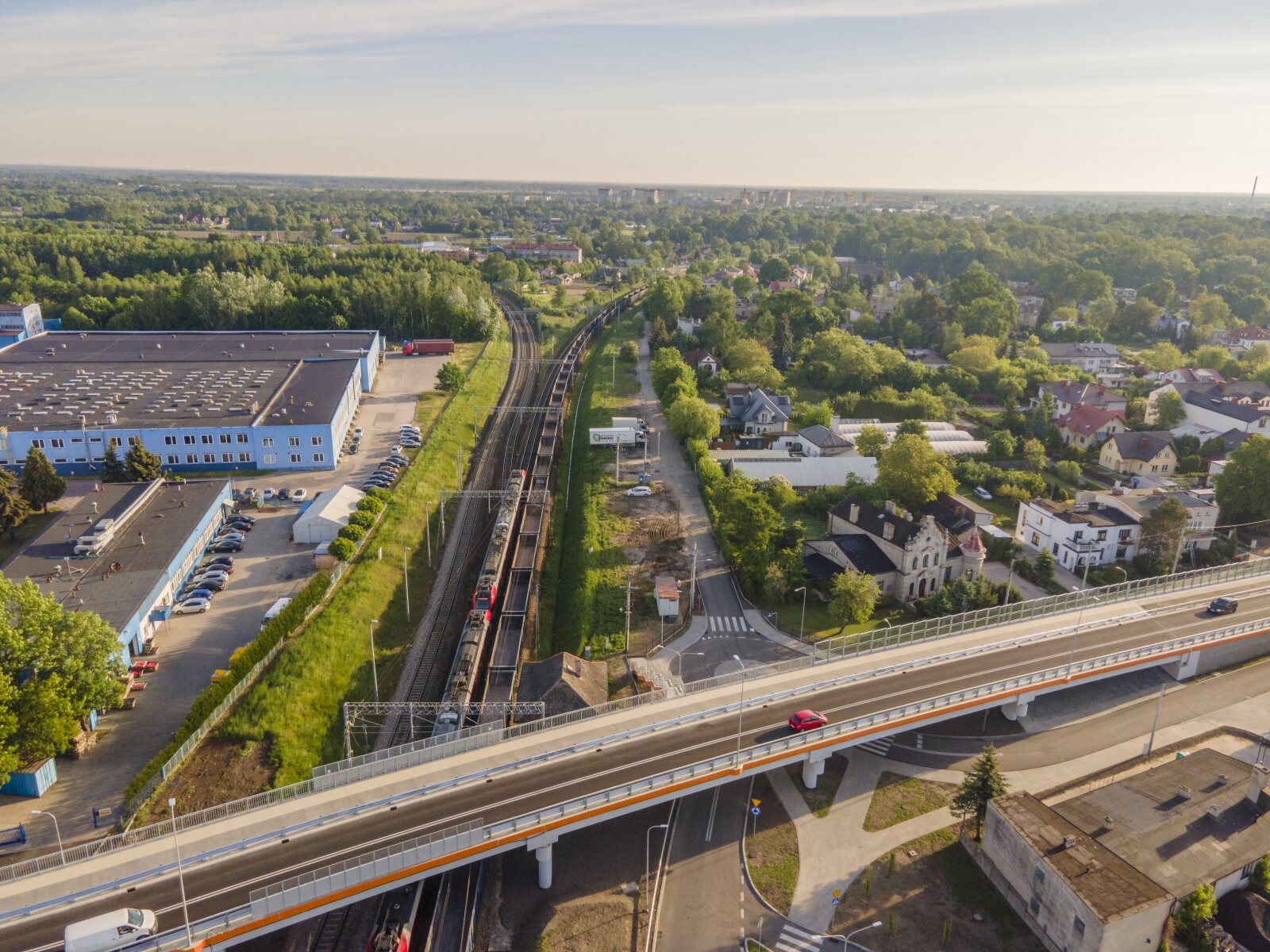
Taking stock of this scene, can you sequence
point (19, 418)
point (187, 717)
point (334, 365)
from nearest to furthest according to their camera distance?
point (187, 717)
point (19, 418)
point (334, 365)

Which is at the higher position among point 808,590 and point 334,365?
point 334,365

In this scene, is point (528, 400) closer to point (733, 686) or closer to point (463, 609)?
point (463, 609)

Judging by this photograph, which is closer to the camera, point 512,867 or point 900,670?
point 512,867

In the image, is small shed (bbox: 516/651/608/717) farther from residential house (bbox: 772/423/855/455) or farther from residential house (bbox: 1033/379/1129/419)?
residential house (bbox: 1033/379/1129/419)

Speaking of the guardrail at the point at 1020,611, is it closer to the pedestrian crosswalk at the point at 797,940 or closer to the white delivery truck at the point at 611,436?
the pedestrian crosswalk at the point at 797,940

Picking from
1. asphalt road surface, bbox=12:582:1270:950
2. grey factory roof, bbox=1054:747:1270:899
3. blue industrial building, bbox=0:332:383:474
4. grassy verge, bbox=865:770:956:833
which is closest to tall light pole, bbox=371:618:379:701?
asphalt road surface, bbox=12:582:1270:950

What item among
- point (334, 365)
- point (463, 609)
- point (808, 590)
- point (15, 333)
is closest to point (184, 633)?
point (463, 609)

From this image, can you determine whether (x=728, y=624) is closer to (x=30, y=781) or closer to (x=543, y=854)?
(x=543, y=854)
